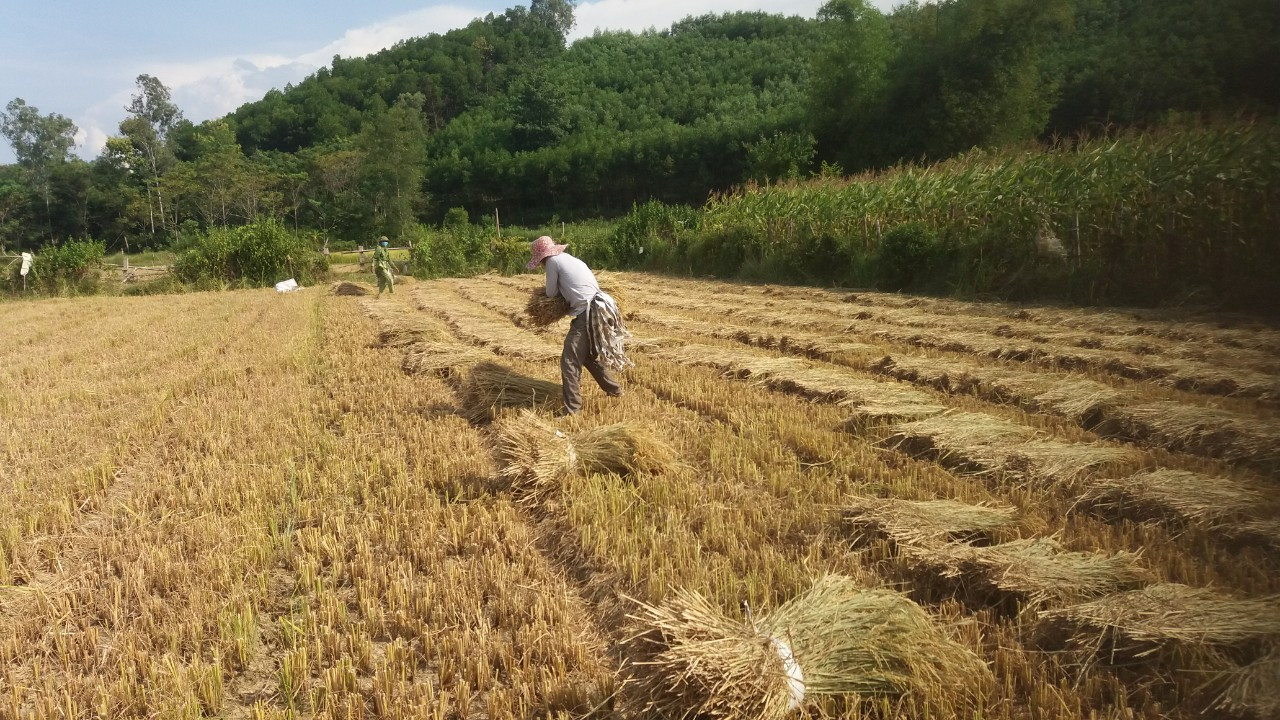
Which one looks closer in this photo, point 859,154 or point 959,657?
point 959,657

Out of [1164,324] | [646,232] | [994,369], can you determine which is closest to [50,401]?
[994,369]

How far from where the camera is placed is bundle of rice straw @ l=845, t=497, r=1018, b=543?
324cm

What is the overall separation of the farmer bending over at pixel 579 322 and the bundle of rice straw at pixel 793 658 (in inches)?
131

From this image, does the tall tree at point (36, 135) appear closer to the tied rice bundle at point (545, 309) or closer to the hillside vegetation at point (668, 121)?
the hillside vegetation at point (668, 121)

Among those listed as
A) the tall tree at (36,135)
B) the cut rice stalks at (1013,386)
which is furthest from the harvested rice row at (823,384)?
the tall tree at (36,135)

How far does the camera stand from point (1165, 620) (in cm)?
242

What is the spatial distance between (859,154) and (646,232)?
16.7 meters

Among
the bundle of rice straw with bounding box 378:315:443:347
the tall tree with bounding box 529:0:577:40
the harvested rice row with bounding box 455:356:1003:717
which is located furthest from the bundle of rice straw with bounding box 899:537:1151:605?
the tall tree with bounding box 529:0:577:40

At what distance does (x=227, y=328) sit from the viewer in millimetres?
11977

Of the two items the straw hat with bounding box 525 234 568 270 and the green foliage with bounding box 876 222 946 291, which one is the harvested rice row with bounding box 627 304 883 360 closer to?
the straw hat with bounding box 525 234 568 270

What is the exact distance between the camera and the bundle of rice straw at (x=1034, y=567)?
2717 mm

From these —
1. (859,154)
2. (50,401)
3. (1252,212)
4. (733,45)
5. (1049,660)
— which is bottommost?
(1049,660)

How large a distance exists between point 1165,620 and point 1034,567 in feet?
1.57

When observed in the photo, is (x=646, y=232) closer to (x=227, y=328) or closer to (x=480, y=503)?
(x=227, y=328)
